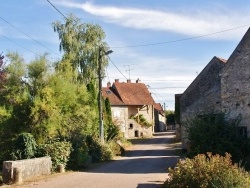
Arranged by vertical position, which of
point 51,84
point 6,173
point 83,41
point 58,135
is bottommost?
point 6,173

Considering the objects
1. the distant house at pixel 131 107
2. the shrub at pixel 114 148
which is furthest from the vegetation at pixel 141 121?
the shrub at pixel 114 148

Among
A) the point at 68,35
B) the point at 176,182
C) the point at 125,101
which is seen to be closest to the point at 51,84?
the point at 176,182

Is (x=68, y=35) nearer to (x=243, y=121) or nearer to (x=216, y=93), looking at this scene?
(x=216, y=93)

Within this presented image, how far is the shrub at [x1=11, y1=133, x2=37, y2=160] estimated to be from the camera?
68.2 ft

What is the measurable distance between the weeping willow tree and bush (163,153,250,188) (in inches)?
1189

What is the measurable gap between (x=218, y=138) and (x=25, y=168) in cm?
1060

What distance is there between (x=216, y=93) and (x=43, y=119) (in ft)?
49.5

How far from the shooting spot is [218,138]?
2239 cm

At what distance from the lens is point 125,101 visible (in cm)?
6062

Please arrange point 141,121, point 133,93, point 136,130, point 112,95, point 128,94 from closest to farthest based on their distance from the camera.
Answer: point 136,130, point 112,95, point 141,121, point 128,94, point 133,93

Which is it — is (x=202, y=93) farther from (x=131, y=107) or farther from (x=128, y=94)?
(x=128, y=94)

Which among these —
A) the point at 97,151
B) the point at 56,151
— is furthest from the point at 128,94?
the point at 56,151

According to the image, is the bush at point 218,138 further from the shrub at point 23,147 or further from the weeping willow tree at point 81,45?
the weeping willow tree at point 81,45

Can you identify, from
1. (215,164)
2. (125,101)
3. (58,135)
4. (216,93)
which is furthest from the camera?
(125,101)
